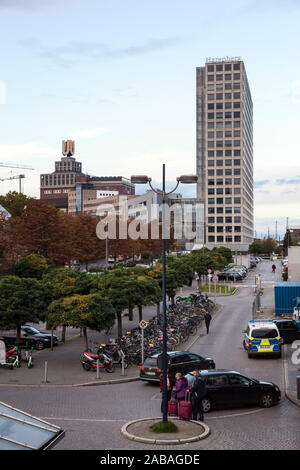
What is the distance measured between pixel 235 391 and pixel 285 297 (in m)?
23.6

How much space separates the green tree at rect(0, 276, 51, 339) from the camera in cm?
2741

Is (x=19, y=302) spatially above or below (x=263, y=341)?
above

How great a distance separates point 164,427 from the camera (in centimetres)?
1520

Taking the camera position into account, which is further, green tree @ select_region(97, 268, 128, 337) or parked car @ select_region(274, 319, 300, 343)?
parked car @ select_region(274, 319, 300, 343)

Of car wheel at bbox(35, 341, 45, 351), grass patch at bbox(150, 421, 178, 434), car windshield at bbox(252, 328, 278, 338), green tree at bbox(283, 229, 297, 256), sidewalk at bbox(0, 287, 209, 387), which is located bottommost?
sidewalk at bbox(0, 287, 209, 387)

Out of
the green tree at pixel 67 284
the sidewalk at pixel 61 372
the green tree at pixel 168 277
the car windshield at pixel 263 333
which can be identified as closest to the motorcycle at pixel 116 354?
the sidewalk at pixel 61 372

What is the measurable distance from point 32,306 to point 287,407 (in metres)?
14.8

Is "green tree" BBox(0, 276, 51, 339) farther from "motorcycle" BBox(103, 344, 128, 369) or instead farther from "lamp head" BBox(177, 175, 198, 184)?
"lamp head" BBox(177, 175, 198, 184)

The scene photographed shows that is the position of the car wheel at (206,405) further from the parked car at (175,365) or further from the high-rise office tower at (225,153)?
the high-rise office tower at (225,153)

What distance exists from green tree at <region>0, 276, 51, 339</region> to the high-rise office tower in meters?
103

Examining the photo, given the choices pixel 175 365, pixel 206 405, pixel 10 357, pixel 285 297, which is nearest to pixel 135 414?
pixel 206 405

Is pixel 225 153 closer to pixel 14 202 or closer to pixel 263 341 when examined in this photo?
pixel 14 202

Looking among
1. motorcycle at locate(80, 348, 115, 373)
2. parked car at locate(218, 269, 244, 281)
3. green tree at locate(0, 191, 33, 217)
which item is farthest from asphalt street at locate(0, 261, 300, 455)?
green tree at locate(0, 191, 33, 217)
